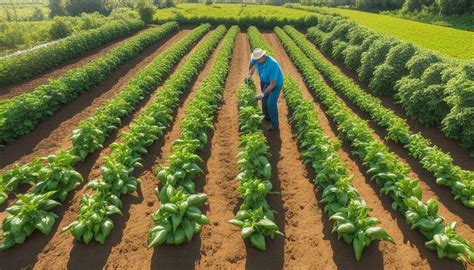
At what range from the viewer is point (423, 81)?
36.3ft

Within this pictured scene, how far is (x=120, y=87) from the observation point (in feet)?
47.8

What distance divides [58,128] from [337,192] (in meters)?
8.90

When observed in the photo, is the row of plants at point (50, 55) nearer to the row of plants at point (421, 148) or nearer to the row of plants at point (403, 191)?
the row of plants at point (403, 191)

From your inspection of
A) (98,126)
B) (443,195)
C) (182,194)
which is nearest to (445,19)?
(443,195)

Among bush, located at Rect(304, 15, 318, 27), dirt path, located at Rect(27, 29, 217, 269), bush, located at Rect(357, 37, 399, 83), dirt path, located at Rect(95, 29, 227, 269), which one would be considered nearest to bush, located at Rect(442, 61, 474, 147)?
bush, located at Rect(357, 37, 399, 83)

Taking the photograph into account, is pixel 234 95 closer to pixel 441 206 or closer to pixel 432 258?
pixel 441 206

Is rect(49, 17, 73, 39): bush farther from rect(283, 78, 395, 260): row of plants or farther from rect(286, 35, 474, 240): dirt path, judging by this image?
rect(286, 35, 474, 240): dirt path

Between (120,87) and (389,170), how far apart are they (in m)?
12.3

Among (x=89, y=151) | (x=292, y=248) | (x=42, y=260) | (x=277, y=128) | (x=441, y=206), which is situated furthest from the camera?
(x=277, y=128)

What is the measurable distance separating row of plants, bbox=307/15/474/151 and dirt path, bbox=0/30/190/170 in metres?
11.7

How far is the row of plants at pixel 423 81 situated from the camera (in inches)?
357

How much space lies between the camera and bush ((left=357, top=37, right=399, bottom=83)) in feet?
49.5

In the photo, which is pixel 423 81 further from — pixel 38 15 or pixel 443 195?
pixel 38 15

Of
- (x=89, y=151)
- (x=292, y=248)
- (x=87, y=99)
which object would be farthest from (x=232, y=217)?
(x=87, y=99)
